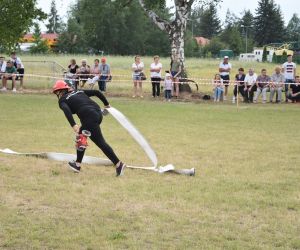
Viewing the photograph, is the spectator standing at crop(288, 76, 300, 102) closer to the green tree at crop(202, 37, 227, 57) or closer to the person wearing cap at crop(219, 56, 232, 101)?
the person wearing cap at crop(219, 56, 232, 101)

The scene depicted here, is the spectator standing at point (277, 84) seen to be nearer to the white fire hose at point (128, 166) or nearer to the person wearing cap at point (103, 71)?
the person wearing cap at point (103, 71)

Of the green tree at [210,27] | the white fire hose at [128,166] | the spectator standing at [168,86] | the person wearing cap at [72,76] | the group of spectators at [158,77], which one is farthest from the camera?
the green tree at [210,27]

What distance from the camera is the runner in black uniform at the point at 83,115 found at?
27.0 ft

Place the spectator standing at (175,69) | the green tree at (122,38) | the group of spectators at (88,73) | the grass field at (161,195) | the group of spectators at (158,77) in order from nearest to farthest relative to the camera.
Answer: the grass field at (161,195) < the group of spectators at (158,77) < the spectator standing at (175,69) < the group of spectators at (88,73) < the green tree at (122,38)

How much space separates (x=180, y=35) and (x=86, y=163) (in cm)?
1510

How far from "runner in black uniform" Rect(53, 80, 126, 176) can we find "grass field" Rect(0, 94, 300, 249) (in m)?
0.23

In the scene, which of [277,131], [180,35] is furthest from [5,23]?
[277,131]

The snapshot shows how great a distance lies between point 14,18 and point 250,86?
11397 millimetres

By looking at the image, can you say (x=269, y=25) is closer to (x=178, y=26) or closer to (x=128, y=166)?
(x=178, y=26)

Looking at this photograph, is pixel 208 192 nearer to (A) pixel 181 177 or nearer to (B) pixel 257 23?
(A) pixel 181 177

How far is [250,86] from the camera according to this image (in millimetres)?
21031

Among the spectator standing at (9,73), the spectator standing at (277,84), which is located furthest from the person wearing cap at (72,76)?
the spectator standing at (277,84)

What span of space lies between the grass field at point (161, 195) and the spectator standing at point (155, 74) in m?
8.87

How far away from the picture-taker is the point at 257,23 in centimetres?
11362
